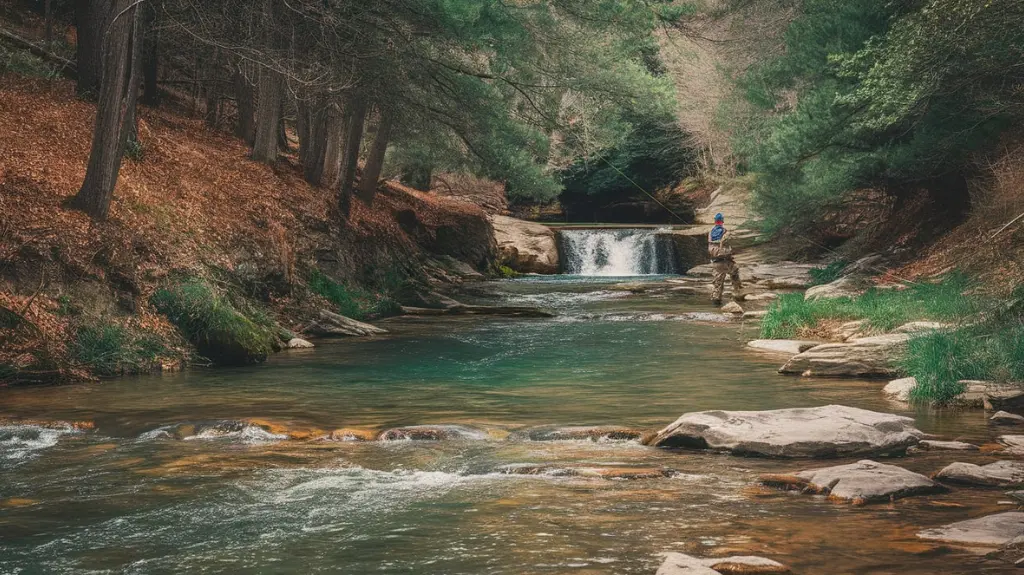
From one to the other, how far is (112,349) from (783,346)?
8.82 metres

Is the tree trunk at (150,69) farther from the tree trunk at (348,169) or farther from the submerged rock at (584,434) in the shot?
the submerged rock at (584,434)

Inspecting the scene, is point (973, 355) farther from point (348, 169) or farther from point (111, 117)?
point (348, 169)

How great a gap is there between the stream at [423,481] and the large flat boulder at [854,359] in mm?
426

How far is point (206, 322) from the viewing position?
13.0 metres

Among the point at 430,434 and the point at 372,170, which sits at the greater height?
the point at 372,170

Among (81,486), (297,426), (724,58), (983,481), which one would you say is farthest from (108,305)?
(724,58)

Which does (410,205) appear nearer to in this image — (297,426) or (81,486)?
(297,426)

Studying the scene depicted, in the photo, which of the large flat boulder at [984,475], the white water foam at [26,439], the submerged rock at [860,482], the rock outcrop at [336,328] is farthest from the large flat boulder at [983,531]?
the rock outcrop at [336,328]

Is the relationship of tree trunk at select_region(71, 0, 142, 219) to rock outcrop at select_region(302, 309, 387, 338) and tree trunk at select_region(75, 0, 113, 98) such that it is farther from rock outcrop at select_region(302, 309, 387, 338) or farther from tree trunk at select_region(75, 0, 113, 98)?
tree trunk at select_region(75, 0, 113, 98)

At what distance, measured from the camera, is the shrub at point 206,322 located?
12789 mm

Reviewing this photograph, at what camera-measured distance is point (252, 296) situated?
15.1 meters

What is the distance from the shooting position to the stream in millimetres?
4867

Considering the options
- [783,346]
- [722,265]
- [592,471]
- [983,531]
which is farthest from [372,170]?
[983,531]

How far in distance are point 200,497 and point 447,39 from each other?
419 inches
